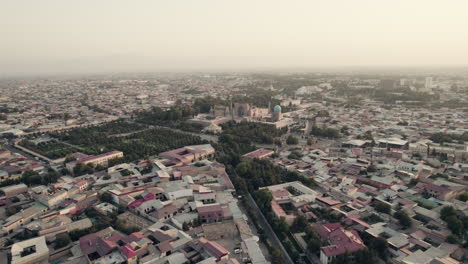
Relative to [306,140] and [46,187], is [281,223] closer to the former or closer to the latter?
[46,187]

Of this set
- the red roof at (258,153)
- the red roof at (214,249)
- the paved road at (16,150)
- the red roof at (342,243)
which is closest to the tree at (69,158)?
the paved road at (16,150)

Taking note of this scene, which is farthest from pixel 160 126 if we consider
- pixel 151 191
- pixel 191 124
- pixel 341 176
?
pixel 341 176

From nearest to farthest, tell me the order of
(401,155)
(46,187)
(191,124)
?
1. (46,187)
2. (401,155)
3. (191,124)

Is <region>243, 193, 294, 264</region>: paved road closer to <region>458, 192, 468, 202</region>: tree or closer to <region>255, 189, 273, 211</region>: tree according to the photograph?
<region>255, 189, 273, 211</region>: tree

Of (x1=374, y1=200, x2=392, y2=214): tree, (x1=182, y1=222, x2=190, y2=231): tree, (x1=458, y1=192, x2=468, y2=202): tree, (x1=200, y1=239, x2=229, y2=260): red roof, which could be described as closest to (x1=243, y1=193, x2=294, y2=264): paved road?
(x1=200, y1=239, x2=229, y2=260): red roof

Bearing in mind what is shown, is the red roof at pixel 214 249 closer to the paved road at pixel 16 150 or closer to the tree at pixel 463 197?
the tree at pixel 463 197

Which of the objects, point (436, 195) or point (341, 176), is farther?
point (341, 176)

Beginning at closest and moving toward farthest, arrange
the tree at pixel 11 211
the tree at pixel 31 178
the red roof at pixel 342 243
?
the red roof at pixel 342 243, the tree at pixel 11 211, the tree at pixel 31 178

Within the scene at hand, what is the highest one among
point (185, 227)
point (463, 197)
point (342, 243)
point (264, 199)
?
point (463, 197)

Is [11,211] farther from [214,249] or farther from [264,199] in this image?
[264,199]

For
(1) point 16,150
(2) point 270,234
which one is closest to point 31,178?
(1) point 16,150

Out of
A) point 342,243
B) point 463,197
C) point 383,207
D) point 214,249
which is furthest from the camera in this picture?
point 463,197
